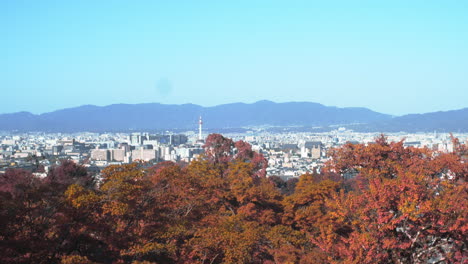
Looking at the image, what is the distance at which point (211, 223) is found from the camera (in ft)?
30.7

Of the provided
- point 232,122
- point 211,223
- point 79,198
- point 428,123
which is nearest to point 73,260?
point 79,198

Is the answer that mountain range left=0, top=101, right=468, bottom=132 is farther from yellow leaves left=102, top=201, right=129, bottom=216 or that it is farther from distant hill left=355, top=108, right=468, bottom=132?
yellow leaves left=102, top=201, right=129, bottom=216

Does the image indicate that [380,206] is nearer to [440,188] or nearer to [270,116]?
[440,188]

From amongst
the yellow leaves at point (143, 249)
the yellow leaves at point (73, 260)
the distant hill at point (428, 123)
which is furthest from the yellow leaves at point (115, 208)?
the distant hill at point (428, 123)

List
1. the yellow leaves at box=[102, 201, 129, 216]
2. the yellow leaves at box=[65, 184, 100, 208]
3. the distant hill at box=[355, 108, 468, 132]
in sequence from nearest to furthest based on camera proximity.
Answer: the yellow leaves at box=[65, 184, 100, 208], the yellow leaves at box=[102, 201, 129, 216], the distant hill at box=[355, 108, 468, 132]

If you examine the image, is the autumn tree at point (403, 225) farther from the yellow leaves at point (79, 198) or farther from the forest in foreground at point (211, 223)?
the yellow leaves at point (79, 198)

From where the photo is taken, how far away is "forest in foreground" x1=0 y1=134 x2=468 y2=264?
6.42m

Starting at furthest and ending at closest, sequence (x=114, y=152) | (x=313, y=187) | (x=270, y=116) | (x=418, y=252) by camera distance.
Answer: (x=270, y=116) < (x=114, y=152) < (x=313, y=187) < (x=418, y=252)

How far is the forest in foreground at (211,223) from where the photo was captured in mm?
6418

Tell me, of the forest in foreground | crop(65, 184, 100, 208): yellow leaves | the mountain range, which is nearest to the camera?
the forest in foreground

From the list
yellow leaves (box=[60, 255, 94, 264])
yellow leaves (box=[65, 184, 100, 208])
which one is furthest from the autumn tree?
yellow leaves (box=[65, 184, 100, 208])

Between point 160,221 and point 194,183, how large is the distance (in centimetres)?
274

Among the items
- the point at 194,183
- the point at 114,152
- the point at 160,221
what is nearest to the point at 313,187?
the point at 194,183

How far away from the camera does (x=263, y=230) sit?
30.1 feet
